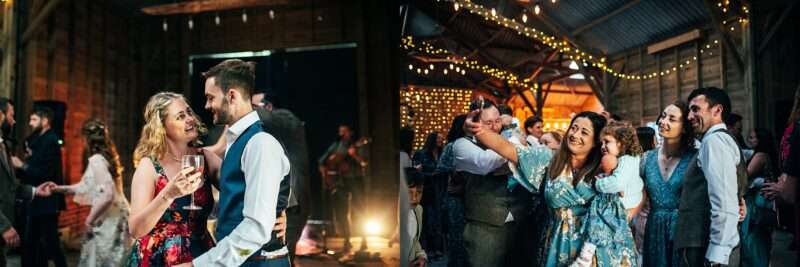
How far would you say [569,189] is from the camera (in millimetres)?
1951

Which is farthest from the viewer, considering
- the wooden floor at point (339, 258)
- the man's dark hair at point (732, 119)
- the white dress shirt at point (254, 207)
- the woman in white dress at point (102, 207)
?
the wooden floor at point (339, 258)

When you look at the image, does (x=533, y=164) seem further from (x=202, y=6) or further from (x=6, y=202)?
(x=202, y=6)

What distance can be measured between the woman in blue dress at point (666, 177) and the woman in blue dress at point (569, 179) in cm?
36

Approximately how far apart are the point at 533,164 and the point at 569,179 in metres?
0.13

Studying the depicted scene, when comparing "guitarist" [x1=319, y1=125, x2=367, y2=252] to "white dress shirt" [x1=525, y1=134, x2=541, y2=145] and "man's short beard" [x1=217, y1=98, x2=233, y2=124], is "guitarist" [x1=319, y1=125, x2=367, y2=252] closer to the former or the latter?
"white dress shirt" [x1=525, y1=134, x2=541, y2=145]

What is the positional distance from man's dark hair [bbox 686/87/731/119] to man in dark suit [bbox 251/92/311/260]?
1833 millimetres

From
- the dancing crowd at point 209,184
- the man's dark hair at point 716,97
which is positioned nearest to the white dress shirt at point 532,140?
the man's dark hair at point 716,97

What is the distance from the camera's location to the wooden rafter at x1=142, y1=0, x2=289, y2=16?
4859 millimetres

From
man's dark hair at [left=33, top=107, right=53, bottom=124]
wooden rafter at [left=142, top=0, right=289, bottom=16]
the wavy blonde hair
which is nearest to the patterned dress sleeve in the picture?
the wavy blonde hair

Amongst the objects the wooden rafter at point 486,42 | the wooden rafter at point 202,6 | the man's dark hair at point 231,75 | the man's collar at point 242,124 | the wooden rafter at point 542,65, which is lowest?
the man's collar at point 242,124

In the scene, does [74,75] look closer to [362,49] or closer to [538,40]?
[362,49]

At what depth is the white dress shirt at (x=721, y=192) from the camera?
76.3 inches

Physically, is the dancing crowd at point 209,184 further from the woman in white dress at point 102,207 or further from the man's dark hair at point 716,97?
the man's dark hair at point 716,97

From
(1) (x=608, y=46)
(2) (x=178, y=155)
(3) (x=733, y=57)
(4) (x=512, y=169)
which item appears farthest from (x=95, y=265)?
(3) (x=733, y=57)
